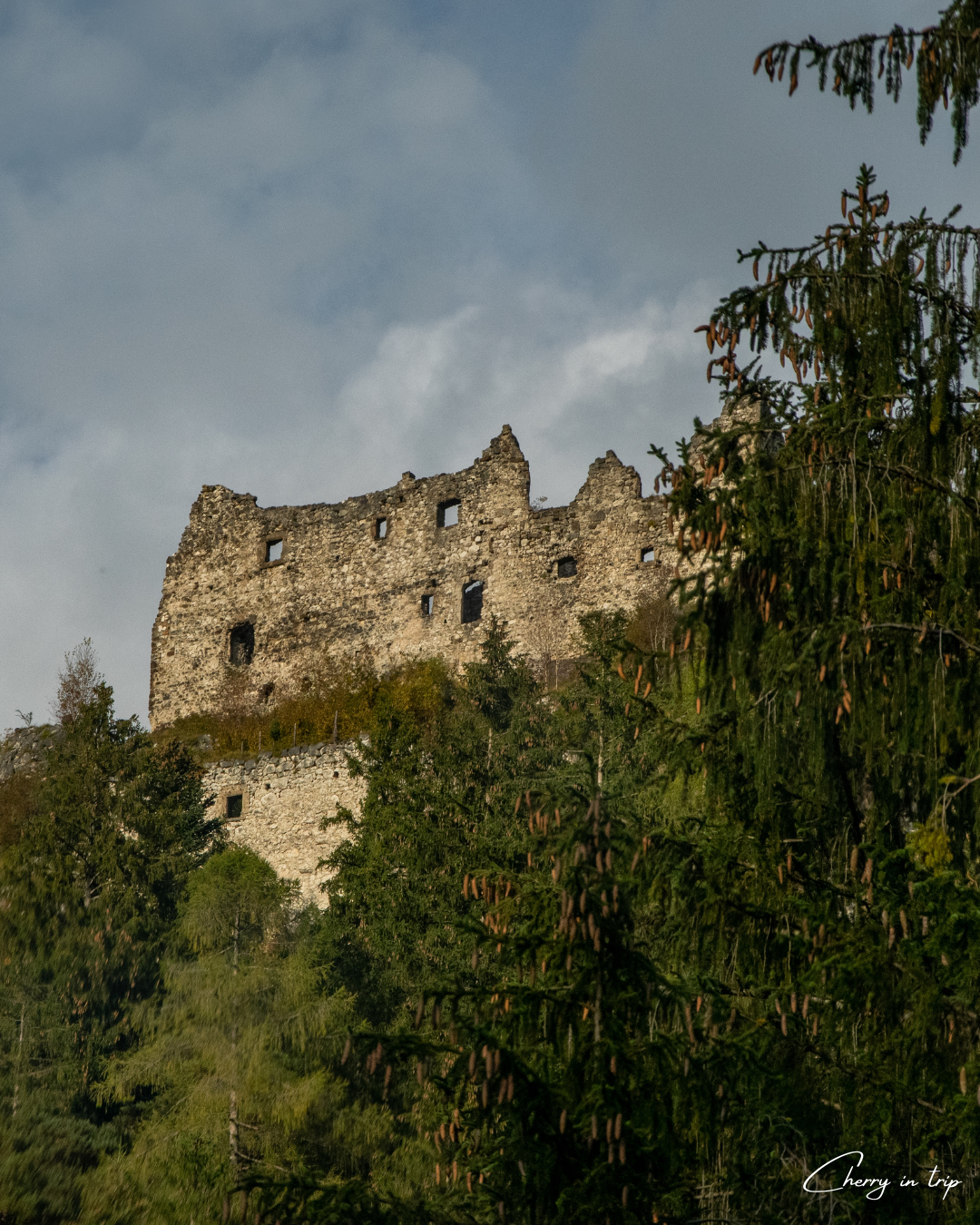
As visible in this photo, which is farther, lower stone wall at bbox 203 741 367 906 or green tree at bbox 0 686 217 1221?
lower stone wall at bbox 203 741 367 906

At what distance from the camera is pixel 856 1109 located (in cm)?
667

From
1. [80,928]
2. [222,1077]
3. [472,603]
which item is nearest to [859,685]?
[222,1077]

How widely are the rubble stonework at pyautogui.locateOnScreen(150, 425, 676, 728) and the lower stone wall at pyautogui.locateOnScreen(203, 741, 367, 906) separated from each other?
5.42 meters

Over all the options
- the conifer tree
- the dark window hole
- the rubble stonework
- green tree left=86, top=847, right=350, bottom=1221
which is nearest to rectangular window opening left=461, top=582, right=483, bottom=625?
the rubble stonework

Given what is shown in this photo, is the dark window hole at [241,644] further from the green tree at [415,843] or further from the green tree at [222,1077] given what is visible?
the green tree at [222,1077]

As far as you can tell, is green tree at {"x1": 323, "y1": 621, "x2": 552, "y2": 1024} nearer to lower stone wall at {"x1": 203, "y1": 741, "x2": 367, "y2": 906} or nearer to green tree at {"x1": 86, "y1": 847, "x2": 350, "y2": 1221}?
green tree at {"x1": 86, "y1": 847, "x2": 350, "y2": 1221}

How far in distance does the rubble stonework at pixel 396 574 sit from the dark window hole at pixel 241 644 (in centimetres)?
3

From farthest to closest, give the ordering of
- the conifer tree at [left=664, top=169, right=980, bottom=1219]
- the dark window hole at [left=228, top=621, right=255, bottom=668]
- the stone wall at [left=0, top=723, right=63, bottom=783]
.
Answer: the dark window hole at [left=228, top=621, right=255, bottom=668], the stone wall at [left=0, top=723, right=63, bottom=783], the conifer tree at [left=664, top=169, right=980, bottom=1219]

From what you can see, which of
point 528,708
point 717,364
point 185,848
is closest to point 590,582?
point 528,708

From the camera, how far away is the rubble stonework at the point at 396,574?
28031 millimetres

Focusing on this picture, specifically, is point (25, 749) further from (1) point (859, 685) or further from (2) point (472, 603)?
(1) point (859, 685)

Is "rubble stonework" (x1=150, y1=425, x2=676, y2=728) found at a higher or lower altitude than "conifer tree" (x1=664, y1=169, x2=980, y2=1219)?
higher

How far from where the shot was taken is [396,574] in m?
30.1

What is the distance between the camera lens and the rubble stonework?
2803 cm
